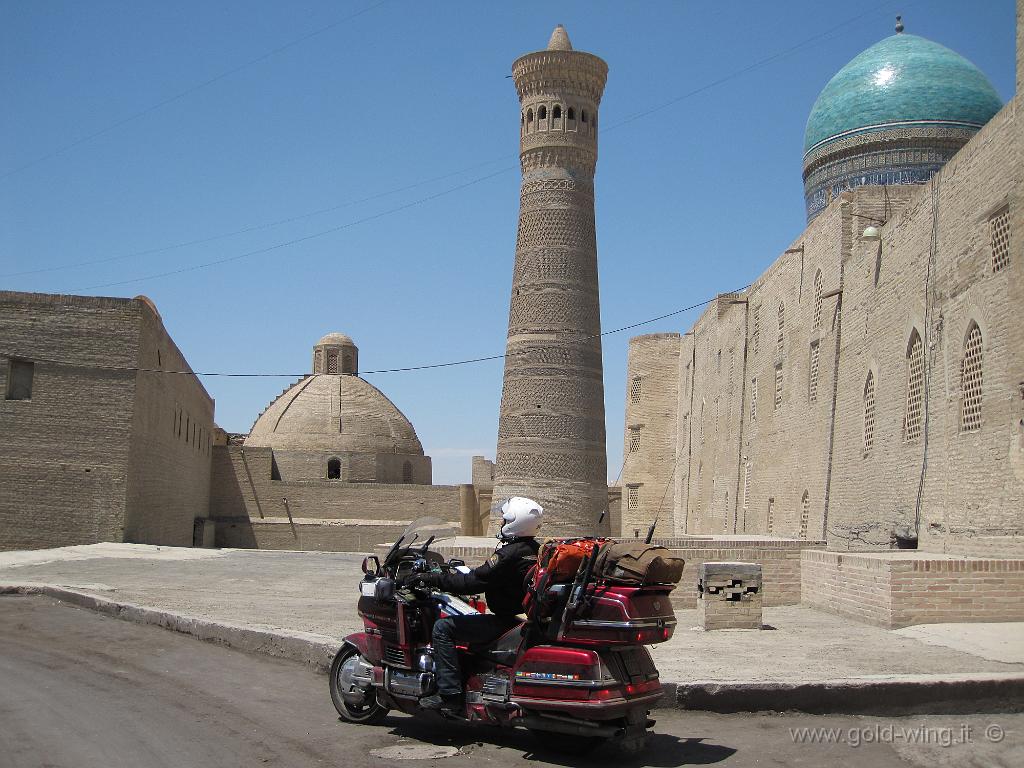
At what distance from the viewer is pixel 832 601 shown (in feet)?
33.7

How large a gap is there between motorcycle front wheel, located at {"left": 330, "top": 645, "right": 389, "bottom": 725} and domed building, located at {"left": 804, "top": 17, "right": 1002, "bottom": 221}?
61.7ft

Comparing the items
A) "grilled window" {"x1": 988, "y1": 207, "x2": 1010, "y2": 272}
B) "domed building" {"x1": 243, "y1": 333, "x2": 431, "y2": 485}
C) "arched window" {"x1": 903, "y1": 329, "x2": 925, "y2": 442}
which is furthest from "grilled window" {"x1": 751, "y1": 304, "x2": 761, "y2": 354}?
"domed building" {"x1": 243, "y1": 333, "x2": 431, "y2": 485}

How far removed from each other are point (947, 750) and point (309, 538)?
34402mm

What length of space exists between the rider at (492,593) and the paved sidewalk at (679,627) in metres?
1.38

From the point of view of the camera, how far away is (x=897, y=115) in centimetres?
2202

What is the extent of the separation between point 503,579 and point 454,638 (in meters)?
0.38

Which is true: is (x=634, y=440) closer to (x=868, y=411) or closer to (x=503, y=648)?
(x=868, y=411)

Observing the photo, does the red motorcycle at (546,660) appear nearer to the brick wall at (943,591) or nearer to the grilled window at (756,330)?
the brick wall at (943,591)

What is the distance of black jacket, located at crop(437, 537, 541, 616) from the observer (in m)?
5.20

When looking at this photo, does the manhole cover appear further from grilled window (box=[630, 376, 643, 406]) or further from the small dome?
the small dome

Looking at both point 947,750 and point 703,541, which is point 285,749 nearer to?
point 947,750

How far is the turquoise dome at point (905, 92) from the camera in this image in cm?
2180

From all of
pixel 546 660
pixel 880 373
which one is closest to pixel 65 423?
pixel 880 373

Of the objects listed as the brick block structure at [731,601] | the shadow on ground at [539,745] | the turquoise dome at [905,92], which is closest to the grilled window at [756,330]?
the turquoise dome at [905,92]
